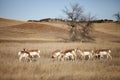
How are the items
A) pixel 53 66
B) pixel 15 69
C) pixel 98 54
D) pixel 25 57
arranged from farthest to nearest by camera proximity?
pixel 98 54, pixel 25 57, pixel 53 66, pixel 15 69

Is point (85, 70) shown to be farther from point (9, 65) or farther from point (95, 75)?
point (9, 65)

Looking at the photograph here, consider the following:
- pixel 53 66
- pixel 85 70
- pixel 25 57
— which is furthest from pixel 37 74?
pixel 25 57

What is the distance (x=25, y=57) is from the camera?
14.8 m

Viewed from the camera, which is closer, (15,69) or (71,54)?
(15,69)

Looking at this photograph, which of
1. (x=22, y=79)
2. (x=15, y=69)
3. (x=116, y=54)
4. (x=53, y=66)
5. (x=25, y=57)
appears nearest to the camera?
(x=22, y=79)

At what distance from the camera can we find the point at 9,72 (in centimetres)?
1005

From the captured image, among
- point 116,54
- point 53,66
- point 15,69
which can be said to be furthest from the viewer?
point 116,54

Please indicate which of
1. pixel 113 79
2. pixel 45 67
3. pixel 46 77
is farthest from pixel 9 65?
pixel 113 79

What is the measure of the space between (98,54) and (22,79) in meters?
8.46

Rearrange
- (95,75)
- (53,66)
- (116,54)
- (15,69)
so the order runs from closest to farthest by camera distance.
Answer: (95,75)
(15,69)
(53,66)
(116,54)

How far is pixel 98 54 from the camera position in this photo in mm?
16297

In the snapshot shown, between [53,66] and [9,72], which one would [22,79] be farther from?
[53,66]

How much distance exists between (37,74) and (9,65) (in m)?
2.05

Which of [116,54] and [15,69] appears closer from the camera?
[15,69]
